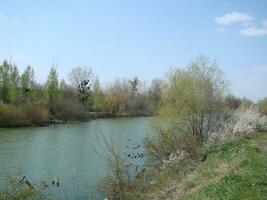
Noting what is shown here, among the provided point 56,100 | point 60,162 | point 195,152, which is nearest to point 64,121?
point 56,100

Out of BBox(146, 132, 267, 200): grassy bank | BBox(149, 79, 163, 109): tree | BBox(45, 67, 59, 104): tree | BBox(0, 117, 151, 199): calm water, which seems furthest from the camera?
BBox(45, 67, 59, 104): tree

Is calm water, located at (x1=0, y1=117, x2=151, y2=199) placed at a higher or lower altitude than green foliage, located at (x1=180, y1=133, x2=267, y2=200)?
lower

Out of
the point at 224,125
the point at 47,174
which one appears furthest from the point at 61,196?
the point at 224,125

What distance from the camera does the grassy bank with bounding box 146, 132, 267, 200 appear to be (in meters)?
8.92

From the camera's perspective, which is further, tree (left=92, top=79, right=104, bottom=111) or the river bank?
tree (left=92, top=79, right=104, bottom=111)

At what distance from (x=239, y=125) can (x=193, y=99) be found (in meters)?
3.08

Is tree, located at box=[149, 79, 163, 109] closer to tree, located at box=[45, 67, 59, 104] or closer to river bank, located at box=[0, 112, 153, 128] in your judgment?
river bank, located at box=[0, 112, 153, 128]

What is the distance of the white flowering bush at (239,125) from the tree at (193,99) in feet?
3.18

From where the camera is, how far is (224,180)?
33.0 feet

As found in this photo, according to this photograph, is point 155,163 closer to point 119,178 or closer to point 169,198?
point 119,178

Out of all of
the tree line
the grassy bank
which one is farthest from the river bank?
the grassy bank

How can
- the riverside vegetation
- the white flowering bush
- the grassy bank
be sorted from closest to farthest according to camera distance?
the grassy bank < the riverside vegetation < the white flowering bush

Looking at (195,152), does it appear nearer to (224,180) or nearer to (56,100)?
(224,180)

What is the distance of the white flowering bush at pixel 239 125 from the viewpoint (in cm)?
2191
